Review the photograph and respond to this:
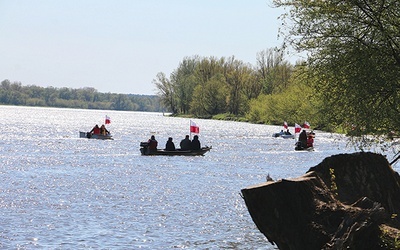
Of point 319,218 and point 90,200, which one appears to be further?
point 90,200

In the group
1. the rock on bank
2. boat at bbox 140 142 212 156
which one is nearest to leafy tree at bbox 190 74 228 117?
boat at bbox 140 142 212 156

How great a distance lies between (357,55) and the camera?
22531mm

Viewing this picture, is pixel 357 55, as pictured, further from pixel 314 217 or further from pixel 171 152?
pixel 171 152

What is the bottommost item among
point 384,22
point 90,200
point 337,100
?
point 90,200

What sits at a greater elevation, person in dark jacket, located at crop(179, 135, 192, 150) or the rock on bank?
the rock on bank

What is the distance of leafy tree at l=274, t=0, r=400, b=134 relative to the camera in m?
22.2

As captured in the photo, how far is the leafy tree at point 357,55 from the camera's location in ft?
72.8

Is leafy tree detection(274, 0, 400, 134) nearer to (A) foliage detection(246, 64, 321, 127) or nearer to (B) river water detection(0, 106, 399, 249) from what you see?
(B) river water detection(0, 106, 399, 249)

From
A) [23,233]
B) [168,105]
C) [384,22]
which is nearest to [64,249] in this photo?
[23,233]

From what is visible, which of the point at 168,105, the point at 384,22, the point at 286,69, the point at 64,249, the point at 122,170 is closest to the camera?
the point at 64,249

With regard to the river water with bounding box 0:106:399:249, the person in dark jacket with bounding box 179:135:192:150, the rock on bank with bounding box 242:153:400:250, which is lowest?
the river water with bounding box 0:106:399:249

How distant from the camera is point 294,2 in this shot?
932 inches

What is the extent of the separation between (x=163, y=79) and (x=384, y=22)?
6350 inches

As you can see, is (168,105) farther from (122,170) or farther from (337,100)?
(337,100)
